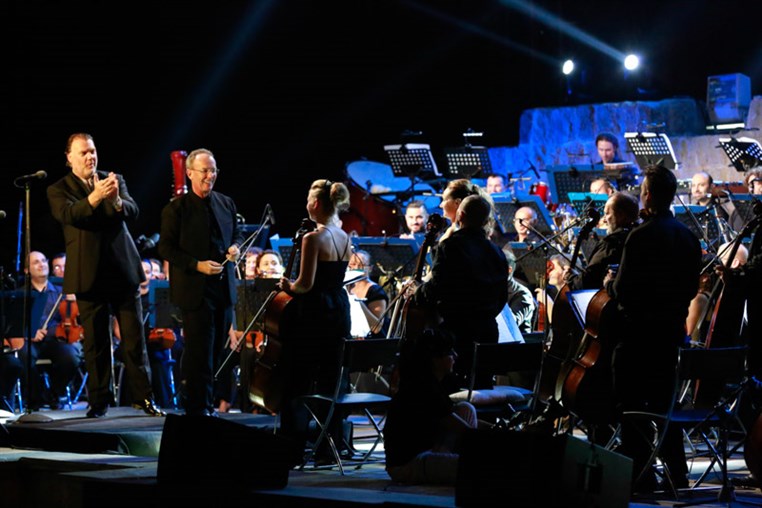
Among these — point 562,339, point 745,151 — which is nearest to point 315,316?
point 562,339

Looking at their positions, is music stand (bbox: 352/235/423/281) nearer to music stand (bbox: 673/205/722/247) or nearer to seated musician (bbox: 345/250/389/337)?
seated musician (bbox: 345/250/389/337)

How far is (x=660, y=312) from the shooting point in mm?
5766

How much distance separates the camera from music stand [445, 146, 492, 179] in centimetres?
1451

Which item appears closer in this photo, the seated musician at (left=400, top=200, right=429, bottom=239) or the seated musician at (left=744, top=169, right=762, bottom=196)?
the seated musician at (left=744, top=169, right=762, bottom=196)

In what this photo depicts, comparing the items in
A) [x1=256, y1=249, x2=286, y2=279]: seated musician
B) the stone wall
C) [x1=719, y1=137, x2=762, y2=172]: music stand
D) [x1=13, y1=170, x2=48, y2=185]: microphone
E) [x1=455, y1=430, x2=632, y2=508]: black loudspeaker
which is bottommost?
[x1=455, y1=430, x2=632, y2=508]: black loudspeaker

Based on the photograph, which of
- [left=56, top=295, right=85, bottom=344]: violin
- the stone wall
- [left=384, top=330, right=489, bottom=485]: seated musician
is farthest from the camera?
the stone wall

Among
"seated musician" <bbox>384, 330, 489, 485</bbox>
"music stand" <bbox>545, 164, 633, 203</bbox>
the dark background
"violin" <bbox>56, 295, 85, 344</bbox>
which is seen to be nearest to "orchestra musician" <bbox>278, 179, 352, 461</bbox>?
"seated musician" <bbox>384, 330, 489, 485</bbox>

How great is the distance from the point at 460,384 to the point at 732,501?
65.5 inches

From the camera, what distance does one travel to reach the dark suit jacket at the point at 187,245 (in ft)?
24.0

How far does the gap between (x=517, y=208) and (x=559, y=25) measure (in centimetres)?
650

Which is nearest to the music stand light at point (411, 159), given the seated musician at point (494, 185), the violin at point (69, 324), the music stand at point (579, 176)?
the seated musician at point (494, 185)

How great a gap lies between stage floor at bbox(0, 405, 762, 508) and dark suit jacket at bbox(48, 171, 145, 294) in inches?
37.0

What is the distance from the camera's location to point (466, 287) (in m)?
6.46

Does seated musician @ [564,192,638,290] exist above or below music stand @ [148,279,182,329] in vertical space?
above
